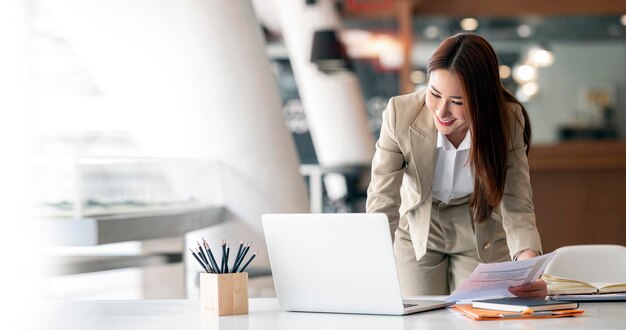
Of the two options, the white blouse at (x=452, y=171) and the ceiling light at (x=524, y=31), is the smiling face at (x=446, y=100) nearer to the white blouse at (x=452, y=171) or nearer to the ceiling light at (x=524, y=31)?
the white blouse at (x=452, y=171)

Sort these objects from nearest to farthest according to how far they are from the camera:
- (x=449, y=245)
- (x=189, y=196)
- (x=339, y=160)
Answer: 1. (x=449, y=245)
2. (x=189, y=196)
3. (x=339, y=160)

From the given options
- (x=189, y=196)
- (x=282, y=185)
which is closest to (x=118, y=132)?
(x=189, y=196)

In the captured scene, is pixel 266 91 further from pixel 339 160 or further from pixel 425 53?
pixel 339 160

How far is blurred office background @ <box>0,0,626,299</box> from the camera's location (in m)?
5.92

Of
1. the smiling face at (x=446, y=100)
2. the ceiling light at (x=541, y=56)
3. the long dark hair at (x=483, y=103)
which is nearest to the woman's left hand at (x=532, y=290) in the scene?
the long dark hair at (x=483, y=103)

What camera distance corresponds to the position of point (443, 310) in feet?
7.85

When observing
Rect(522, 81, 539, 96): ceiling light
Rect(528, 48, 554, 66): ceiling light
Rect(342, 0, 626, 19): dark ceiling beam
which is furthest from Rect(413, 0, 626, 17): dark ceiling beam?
Rect(522, 81, 539, 96): ceiling light

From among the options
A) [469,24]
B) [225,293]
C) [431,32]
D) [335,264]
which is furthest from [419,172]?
[431,32]

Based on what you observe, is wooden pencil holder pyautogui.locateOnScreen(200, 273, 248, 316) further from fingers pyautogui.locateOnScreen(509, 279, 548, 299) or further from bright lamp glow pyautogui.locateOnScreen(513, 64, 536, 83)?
bright lamp glow pyautogui.locateOnScreen(513, 64, 536, 83)

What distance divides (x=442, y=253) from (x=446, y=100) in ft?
2.33

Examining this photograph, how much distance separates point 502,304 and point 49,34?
604 centimetres

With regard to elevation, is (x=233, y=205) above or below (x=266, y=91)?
below

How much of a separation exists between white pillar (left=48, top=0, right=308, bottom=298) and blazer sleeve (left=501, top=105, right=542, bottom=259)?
381 centimetres

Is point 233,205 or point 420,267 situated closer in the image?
point 420,267
